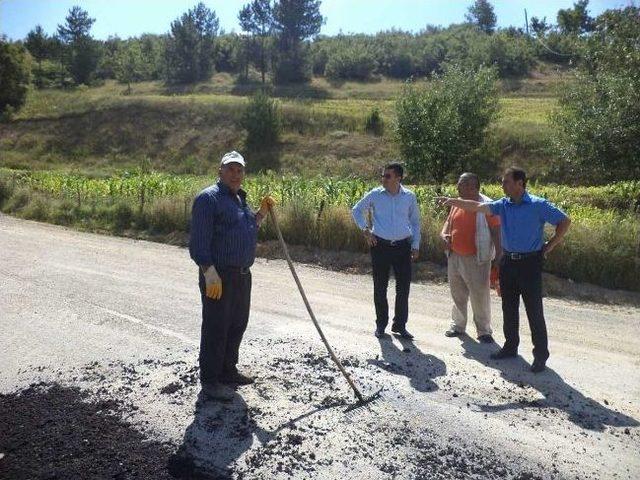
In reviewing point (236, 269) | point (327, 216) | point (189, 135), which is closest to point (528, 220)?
point (236, 269)

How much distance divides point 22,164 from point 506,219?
145 feet

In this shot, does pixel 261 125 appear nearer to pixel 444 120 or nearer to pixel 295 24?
pixel 444 120

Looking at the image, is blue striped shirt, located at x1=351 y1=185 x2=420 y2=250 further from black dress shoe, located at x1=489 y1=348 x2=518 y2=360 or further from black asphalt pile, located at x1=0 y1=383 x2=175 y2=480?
black asphalt pile, located at x1=0 y1=383 x2=175 y2=480

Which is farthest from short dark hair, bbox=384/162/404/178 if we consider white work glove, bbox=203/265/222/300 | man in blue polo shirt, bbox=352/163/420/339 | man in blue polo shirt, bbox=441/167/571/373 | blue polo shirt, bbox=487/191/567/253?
white work glove, bbox=203/265/222/300

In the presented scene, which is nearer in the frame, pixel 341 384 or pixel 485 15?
pixel 341 384

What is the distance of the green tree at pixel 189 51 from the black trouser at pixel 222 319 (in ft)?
260

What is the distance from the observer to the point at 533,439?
479 centimetres

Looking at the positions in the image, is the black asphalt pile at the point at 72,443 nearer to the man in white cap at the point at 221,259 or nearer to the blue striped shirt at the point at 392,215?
the man in white cap at the point at 221,259

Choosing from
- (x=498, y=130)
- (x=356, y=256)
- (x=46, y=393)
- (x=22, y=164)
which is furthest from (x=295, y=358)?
(x=22, y=164)

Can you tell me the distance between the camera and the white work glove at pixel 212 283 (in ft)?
16.5

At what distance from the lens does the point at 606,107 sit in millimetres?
18672

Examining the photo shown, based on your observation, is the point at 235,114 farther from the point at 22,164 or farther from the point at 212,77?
the point at 212,77

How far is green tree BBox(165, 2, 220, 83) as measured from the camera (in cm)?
8050

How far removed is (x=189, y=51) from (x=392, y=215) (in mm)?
81184
